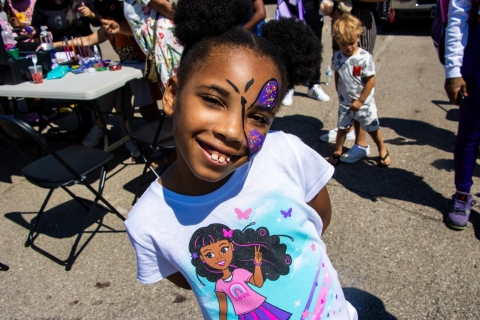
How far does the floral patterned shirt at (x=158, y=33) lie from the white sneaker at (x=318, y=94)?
2.67 m

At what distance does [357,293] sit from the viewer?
2.41m

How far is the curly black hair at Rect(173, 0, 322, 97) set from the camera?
111 centimetres

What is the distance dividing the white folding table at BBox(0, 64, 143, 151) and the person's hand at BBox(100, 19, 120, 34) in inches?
14.7

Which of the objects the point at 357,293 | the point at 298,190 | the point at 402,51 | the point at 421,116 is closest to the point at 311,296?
the point at 298,190

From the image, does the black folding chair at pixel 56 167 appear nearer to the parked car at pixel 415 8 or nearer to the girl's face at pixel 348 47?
the girl's face at pixel 348 47

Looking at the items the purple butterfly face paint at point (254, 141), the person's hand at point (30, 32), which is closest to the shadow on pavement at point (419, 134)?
the purple butterfly face paint at point (254, 141)

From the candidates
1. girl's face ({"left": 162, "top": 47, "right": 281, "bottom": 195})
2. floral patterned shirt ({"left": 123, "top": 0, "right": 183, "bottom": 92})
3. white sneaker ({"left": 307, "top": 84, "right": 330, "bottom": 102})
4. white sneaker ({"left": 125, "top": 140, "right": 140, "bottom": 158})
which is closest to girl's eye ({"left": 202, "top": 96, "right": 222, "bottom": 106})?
girl's face ({"left": 162, "top": 47, "right": 281, "bottom": 195})

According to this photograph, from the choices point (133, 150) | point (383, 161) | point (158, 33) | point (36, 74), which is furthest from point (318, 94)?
point (36, 74)

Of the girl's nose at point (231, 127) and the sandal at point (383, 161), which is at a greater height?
the girl's nose at point (231, 127)

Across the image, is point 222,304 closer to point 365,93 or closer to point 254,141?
point 254,141

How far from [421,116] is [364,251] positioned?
2856 mm

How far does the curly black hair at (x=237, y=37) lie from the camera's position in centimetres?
111

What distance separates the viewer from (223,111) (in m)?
1.03

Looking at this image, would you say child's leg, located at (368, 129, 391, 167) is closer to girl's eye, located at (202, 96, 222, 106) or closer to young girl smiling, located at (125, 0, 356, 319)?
young girl smiling, located at (125, 0, 356, 319)
